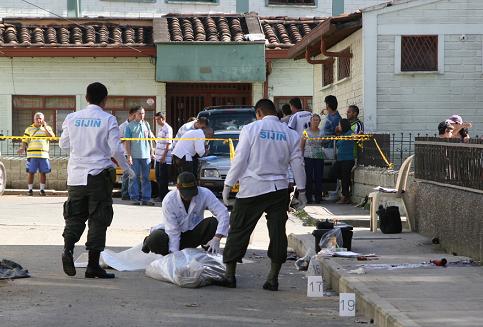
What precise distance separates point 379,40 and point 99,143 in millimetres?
12367

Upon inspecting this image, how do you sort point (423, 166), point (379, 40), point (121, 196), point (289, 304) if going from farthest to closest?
point (121, 196) → point (379, 40) → point (423, 166) → point (289, 304)

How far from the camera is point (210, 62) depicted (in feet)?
110

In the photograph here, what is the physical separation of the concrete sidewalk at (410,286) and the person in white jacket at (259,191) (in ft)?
2.37

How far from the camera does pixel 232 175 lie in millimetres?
11523

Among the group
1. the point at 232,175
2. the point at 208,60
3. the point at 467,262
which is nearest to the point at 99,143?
the point at 232,175

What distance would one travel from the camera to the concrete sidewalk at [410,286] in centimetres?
859

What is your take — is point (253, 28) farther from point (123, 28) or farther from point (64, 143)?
point (64, 143)

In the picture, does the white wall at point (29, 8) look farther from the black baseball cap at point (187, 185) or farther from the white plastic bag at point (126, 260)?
the black baseball cap at point (187, 185)

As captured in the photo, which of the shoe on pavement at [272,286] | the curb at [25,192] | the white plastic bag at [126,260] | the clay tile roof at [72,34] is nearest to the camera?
the shoe on pavement at [272,286]

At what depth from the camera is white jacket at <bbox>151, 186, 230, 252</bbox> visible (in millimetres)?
12398

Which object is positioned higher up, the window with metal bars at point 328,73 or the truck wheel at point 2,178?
the window with metal bars at point 328,73

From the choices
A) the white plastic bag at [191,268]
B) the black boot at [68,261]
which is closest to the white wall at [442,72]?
the white plastic bag at [191,268]

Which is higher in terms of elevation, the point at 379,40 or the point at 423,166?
the point at 379,40

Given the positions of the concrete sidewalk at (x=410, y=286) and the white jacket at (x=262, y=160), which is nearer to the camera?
the concrete sidewalk at (x=410, y=286)
